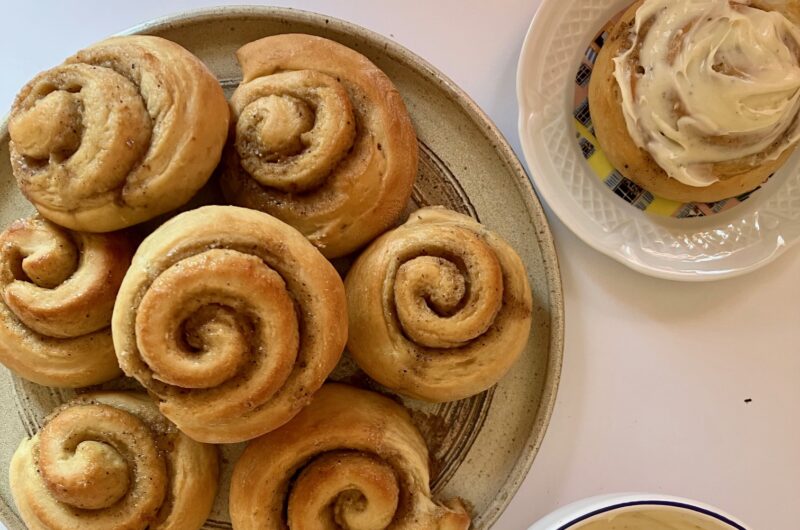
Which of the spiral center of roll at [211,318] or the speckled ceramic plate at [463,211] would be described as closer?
the spiral center of roll at [211,318]

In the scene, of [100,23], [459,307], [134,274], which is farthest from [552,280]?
[100,23]

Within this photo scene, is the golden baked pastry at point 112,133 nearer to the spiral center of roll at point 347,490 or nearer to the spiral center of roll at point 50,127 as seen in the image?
the spiral center of roll at point 50,127

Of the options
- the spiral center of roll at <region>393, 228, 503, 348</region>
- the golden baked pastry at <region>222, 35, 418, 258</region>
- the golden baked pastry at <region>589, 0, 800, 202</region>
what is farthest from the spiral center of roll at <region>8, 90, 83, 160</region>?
the golden baked pastry at <region>589, 0, 800, 202</region>

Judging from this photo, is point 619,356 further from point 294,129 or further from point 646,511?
point 294,129

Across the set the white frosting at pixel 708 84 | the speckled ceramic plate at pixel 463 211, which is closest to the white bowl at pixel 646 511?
the speckled ceramic plate at pixel 463 211

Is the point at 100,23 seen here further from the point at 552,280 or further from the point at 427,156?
the point at 552,280

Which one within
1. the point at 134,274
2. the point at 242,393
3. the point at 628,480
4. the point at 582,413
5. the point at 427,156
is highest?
the point at 427,156
